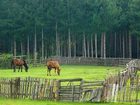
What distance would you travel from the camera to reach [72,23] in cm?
9362

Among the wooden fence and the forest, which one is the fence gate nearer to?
Answer: the wooden fence

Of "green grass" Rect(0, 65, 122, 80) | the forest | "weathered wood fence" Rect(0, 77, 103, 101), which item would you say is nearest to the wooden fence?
the forest

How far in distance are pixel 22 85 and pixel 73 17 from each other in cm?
6368

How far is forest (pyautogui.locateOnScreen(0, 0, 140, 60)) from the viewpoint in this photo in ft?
301

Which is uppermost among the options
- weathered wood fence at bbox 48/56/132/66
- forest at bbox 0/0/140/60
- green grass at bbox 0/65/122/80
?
forest at bbox 0/0/140/60

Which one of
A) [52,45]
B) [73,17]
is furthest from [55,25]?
[52,45]

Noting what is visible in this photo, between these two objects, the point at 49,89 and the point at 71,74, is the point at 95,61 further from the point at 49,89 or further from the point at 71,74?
the point at 49,89

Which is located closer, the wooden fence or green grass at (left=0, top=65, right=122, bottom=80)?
green grass at (left=0, top=65, right=122, bottom=80)

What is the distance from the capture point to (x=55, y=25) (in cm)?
9575

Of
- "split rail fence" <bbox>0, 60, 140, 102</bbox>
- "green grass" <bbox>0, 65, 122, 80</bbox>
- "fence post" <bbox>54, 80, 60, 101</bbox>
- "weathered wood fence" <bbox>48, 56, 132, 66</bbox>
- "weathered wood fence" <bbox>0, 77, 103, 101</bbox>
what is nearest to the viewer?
"split rail fence" <bbox>0, 60, 140, 102</bbox>

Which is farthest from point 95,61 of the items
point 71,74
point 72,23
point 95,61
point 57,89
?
point 57,89

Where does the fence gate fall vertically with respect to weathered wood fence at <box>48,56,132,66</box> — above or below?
below

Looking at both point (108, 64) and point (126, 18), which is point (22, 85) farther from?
point (126, 18)

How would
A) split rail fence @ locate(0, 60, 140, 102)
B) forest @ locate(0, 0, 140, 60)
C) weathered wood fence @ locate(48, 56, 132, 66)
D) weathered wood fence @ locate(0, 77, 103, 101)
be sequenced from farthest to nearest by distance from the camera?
1. forest @ locate(0, 0, 140, 60)
2. weathered wood fence @ locate(48, 56, 132, 66)
3. weathered wood fence @ locate(0, 77, 103, 101)
4. split rail fence @ locate(0, 60, 140, 102)
